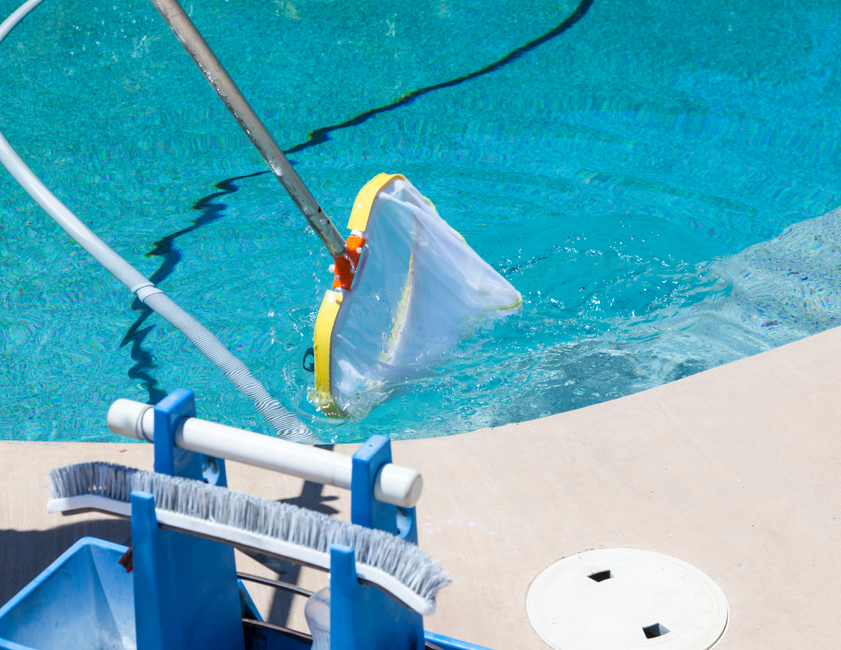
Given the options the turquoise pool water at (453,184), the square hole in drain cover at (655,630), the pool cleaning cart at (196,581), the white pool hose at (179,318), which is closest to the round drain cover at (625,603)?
the square hole in drain cover at (655,630)

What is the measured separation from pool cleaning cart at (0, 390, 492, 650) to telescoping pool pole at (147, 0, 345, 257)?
1.45 metres

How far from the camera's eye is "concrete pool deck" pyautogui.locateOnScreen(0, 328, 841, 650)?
87.2 inches

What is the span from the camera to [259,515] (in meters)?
1.31

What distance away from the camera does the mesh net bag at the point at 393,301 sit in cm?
318

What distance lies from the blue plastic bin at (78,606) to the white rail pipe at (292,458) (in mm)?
399

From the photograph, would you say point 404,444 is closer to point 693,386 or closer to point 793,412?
point 693,386

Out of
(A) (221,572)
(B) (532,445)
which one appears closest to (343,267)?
(B) (532,445)

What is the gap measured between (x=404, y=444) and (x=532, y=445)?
48 centimetres

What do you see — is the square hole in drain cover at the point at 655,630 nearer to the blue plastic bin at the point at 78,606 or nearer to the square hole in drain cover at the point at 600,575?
the square hole in drain cover at the point at 600,575

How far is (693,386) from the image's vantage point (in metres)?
3.17

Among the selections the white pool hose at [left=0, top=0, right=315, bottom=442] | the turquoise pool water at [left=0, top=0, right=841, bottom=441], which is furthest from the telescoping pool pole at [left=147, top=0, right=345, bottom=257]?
the turquoise pool water at [left=0, top=0, right=841, bottom=441]

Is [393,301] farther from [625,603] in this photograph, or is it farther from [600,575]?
[625,603]

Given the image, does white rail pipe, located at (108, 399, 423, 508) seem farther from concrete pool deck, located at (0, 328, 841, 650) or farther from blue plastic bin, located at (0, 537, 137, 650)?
concrete pool deck, located at (0, 328, 841, 650)

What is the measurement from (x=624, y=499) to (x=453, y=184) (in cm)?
408
